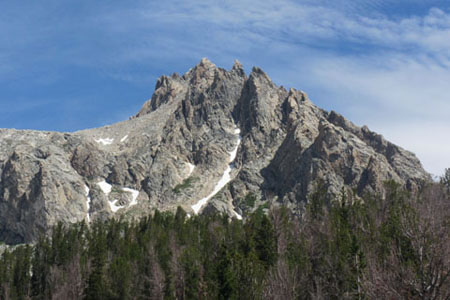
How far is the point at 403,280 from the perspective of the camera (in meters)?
26.6

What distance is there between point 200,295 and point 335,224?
78.2 ft

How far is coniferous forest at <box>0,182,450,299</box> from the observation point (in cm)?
2847

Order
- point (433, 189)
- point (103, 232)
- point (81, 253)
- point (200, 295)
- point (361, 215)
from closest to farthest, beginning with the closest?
1. point (200, 295)
2. point (361, 215)
3. point (433, 189)
4. point (81, 253)
5. point (103, 232)

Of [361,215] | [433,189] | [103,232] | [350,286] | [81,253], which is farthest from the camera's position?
[103,232]

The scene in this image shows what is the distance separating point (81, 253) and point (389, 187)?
70857mm

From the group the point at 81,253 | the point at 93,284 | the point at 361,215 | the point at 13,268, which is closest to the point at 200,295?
the point at 93,284

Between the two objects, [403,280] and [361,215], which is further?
[361,215]

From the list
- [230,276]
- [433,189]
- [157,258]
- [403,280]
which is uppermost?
[433,189]

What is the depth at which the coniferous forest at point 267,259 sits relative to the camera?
28.5 metres

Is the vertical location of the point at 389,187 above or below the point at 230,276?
above

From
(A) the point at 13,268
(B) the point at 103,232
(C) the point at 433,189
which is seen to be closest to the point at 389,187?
(C) the point at 433,189

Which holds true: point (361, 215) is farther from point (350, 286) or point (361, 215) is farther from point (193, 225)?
point (193, 225)

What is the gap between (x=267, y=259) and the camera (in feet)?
244

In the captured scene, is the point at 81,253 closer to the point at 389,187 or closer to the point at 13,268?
the point at 13,268
